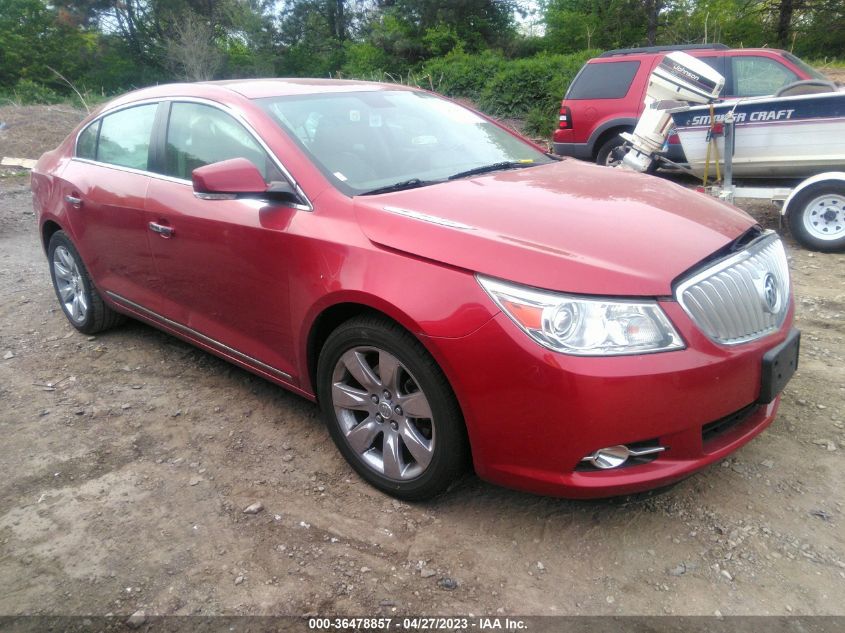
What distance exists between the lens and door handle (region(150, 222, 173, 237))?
3.51 m

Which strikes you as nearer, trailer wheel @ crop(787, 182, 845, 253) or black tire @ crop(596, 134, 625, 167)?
trailer wheel @ crop(787, 182, 845, 253)

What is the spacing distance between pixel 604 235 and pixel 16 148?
15.8 metres

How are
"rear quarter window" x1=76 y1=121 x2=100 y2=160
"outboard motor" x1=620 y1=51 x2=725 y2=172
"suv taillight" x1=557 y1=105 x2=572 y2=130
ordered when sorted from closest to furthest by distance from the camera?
"rear quarter window" x1=76 y1=121 x2=100 y2=160, "outboard motor" x1=620 y1=51 x2=725 y2=172, "suv taillight" x1=557 y1=105 x2=572 y2=130

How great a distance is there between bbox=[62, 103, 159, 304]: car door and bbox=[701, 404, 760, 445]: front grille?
9.66ft

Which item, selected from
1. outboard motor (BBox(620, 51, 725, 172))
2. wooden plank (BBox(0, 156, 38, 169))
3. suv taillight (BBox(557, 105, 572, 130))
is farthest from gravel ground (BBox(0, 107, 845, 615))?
wooden plank (BBox(0, 156, 38, 169))

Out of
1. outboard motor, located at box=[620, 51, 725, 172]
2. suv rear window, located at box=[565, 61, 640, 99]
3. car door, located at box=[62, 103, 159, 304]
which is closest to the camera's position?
car door, located at box=[62, 103, 159, 304]

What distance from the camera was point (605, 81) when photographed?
9.34 m

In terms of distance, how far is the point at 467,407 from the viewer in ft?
7.78

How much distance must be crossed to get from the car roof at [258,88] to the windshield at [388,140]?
0.27 ft

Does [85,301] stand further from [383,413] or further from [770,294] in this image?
[770,294]

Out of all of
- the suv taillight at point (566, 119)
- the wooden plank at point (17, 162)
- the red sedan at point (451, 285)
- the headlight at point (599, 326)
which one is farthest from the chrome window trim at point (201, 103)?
the wooden plank at point (17, 162)

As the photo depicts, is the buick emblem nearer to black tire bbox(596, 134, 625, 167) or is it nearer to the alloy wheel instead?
the alloy wheel

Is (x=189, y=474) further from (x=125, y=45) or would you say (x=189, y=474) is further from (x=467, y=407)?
(x=125, y=45)

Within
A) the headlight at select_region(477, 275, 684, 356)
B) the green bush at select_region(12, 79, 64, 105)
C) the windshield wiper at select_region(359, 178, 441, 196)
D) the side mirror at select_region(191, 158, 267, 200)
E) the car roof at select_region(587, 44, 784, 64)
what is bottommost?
the headlight at select_region(477, 275, 684, 356)
